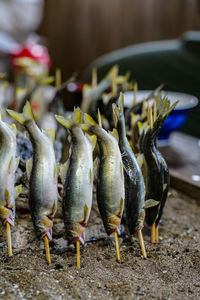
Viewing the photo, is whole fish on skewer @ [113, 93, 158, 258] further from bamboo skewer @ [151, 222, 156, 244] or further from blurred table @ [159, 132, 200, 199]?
blurred table @ [159, 132, 200, 199]

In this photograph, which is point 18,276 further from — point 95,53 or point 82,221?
point 95,53

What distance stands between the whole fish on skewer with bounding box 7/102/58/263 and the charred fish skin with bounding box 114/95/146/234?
1.03 ft

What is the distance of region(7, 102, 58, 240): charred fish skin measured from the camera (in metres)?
1.73

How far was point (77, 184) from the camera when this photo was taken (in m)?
1.71

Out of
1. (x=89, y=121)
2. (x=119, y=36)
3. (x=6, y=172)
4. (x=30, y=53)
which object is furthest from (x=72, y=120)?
(x=119, y=36)

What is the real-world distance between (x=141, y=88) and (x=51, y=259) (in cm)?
339

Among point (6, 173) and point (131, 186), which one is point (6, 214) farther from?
point (131, 186)

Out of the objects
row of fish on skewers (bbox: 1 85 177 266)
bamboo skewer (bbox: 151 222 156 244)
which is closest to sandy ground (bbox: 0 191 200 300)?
bamboo skewer (bbox: 151 222 156 244)

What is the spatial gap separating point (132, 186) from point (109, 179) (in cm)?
14

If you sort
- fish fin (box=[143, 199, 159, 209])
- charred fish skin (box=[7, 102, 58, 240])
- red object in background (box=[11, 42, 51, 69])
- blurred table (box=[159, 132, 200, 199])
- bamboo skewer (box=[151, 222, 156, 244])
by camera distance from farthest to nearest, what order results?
red object in background (box=[11, 42, 51, 69])
blurred table (box=[159, 132, 200, 199])
bamboo skewer (box=[151, 222, 156, 244])
fish fin (box=[143, 199, 159, 209])
charred fish skin (box=[7, 102, 58, 240])

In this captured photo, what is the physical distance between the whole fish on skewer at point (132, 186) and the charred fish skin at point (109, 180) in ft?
0.29

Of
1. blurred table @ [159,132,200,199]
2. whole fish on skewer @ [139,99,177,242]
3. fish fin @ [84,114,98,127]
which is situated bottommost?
blurred table @ [159,132,200,199]

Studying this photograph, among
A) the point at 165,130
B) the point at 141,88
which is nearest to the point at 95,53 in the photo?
the point at 141,88

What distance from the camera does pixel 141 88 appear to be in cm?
496
